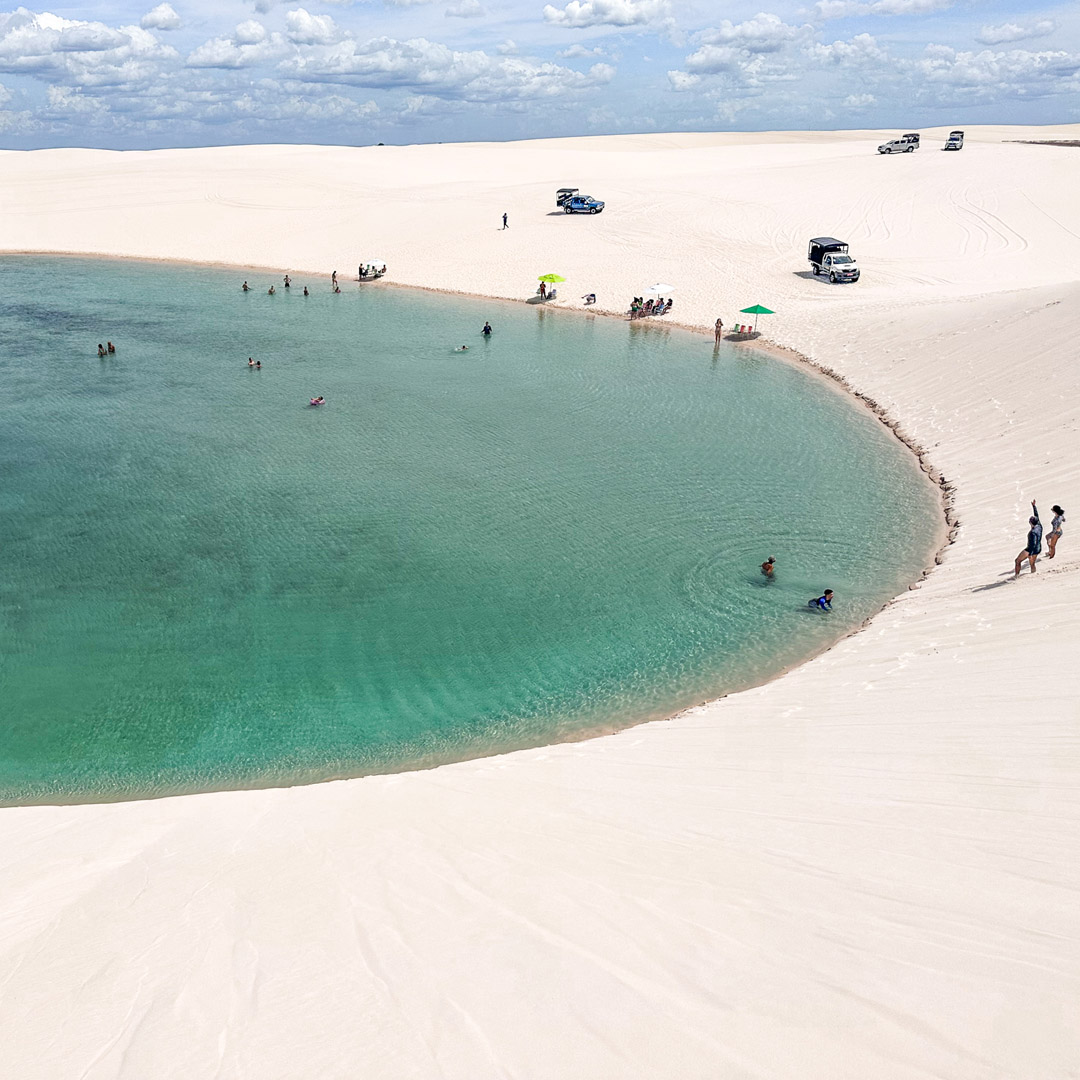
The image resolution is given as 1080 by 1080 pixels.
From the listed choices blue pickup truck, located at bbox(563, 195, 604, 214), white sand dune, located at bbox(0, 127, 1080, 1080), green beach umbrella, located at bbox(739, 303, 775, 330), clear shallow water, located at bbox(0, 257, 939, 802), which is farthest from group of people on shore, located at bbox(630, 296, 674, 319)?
white sand dune, located at bbox(0, 127, 1080, 1080)

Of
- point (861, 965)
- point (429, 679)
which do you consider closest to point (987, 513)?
point (429, 679)

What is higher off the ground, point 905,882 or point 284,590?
point 905,882

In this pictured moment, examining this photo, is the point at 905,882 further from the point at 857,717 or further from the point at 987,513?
the point at 987,513

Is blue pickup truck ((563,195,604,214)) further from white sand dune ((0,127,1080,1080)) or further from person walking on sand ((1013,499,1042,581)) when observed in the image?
person walking on sand ((1013,499,1042,581))

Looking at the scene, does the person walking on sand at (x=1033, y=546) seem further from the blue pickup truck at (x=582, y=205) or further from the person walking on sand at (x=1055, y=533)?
the blue pickup truck at (x=582, y=205)

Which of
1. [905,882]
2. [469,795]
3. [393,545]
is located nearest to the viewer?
[905,882]

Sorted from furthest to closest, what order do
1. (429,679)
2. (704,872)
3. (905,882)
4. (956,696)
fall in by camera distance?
(429,679) → (956,696) → (704,872) → (905,882)

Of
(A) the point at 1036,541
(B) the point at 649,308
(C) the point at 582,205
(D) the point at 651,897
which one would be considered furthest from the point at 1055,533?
(C) the point at 582,205
